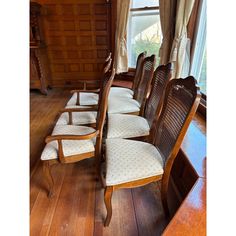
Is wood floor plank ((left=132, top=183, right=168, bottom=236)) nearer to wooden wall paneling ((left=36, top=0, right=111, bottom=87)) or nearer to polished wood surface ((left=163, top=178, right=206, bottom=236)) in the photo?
polished wood surface ((left=163, top=178, right=206, bottom=236))

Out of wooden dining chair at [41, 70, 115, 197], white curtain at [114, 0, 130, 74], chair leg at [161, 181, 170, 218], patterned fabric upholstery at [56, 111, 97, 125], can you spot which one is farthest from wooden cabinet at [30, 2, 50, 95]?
chair leg at [161, 181, 170, 218]

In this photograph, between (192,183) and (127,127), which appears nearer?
(192,183)

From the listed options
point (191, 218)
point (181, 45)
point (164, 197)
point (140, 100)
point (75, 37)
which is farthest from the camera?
point (75, 37)

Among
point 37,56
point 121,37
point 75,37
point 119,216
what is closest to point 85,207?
point 119,216

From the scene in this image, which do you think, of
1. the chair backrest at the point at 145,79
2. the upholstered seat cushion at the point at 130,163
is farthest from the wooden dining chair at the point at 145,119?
the upholstered seat cushion at the point at 130,163

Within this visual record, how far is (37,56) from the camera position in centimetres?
363

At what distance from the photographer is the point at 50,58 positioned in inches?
160

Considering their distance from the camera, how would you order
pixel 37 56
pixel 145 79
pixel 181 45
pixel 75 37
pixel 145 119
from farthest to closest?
pixel 75 37, pixel 37 56, pixel 181 45, pixel 145 79, pixel 145 119

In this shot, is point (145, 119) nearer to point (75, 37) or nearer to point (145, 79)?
point (145, 79)

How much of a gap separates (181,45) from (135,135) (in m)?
1.42

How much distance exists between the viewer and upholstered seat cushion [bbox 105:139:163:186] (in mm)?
1105
